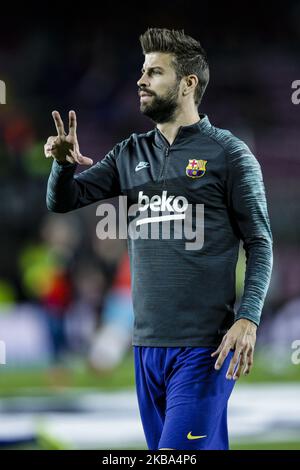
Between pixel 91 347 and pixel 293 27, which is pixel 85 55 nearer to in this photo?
pixel 293 27

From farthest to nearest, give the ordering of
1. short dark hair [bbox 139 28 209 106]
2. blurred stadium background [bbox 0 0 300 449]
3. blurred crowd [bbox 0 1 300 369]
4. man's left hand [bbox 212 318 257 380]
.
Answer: blurred crowd [bbox 0 1 300 369], blurred stadium background [bbox 0 0 300 449], short dark hair [bbox 139 28 209 106], man's left hand [bbox 212 318 257 380]

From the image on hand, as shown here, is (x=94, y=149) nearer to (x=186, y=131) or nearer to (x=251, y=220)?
(x=186, y=131)

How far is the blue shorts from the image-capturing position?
9.45 ft

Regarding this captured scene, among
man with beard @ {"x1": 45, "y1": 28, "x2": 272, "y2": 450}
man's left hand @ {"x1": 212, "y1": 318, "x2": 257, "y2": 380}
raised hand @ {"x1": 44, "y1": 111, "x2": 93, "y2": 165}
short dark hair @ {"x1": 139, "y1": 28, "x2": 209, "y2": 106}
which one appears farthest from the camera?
short dark hair @ {"x1": 139, "y1": 28, "x2": 209, "y2": 106}

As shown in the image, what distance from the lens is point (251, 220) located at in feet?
9.82

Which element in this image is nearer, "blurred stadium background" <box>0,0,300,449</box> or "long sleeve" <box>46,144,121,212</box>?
"long sleeve" <box>46,144,121,212</box>

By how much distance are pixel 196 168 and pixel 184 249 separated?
297mm

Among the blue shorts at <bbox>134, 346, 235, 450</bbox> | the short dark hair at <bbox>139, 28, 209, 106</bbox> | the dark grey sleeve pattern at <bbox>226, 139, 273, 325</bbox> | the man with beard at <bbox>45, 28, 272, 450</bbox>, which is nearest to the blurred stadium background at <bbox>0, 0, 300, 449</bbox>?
the blue shorts at <bbox>134, 346, 235, 450</bbox>

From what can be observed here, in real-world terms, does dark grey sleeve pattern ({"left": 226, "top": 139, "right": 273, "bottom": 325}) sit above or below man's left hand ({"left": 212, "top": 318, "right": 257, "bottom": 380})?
above

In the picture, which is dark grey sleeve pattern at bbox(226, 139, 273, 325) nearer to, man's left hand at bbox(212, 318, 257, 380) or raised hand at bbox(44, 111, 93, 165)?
man's left hand at bbox(212, 318, 257, 380)

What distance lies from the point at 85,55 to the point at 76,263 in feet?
13.1

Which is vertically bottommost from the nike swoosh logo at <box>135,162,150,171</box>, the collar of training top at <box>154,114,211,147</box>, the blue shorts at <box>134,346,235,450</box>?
the blue shorts at <box>134,346,235,450</box>

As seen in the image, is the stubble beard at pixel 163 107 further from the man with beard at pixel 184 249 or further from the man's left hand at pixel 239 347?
the man's left hand at pixel 239 347

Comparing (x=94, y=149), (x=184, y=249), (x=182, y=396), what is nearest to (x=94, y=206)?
(x=94, y=149)
